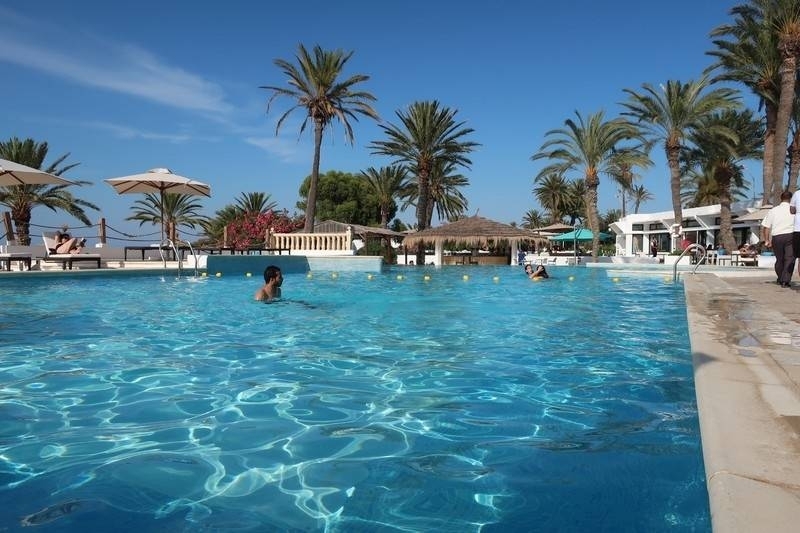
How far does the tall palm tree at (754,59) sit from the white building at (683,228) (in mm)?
4548

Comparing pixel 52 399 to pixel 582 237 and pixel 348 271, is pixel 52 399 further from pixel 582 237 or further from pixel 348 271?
pixel 582 237

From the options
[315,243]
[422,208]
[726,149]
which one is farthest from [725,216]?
[315,243]

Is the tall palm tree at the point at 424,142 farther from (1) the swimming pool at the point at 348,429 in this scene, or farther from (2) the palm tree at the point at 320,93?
(1) the swimming pool at the point at 348,429

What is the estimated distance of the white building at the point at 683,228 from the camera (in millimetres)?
33969

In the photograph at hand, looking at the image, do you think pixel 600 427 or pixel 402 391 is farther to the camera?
pixel 402 391

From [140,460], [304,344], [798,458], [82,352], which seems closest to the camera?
[798,458]

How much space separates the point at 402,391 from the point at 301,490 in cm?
176

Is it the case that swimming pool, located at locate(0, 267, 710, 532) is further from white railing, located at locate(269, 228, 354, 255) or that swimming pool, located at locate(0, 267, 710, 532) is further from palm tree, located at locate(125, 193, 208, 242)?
palm tree, located at locate(125, 193, 208, 242)

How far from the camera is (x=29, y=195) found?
2628 cm

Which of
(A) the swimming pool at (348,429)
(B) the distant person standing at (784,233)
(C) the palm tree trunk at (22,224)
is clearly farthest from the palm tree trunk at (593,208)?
(C) the palm tree trunk at (22,224)

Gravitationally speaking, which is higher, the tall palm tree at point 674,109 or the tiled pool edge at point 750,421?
the tall palm tree at point 674,109

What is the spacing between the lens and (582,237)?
39.2 metres

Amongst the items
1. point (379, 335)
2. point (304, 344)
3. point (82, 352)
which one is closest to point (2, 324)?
point (82, 352)

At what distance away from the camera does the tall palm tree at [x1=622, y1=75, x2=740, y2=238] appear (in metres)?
28.3
